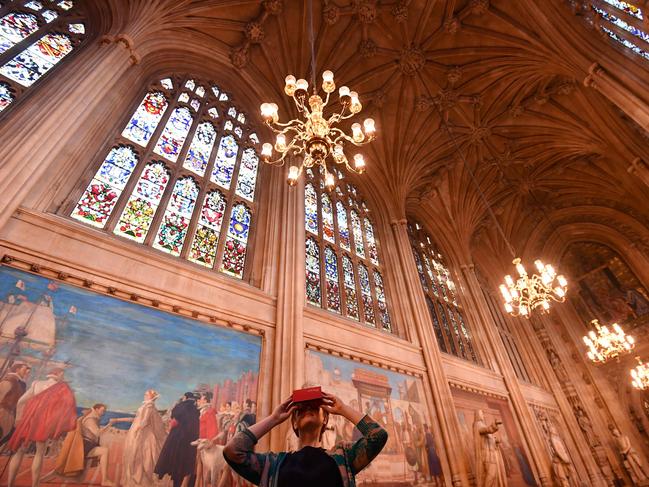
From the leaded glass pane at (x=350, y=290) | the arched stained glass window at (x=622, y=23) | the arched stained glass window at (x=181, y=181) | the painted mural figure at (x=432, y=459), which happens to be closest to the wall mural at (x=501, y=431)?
the painted mural figure at (x=432, y=459)

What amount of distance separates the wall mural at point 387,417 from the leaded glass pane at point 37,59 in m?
6.64

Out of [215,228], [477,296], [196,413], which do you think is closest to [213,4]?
[215,228]

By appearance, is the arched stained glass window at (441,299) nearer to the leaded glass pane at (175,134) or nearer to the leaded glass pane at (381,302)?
the leaded glass pane at (381,302)

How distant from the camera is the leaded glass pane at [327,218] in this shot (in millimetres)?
9120

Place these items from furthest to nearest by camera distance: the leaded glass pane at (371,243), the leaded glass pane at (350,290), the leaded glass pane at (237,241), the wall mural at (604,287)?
1. the wall mural at (604,287)
2. the leaded glass pane at (371,243)
3. the leaded glass pane at (350,290)
4. the leaded glass pane at (237,241)

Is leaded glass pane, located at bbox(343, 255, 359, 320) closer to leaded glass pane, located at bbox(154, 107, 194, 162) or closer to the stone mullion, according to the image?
the stone mullion

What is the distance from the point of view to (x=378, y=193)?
12.1m

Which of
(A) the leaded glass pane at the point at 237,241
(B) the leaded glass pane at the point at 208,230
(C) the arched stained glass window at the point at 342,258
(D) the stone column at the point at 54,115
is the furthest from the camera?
(C) the arched stained glass window at the point at 342,258

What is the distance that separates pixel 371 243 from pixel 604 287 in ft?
43.5

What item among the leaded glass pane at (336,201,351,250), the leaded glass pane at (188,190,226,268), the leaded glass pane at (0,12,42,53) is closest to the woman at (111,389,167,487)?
the leaded glass pane at (188,190,226,268)

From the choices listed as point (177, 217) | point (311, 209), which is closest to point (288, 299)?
point (177, 217)

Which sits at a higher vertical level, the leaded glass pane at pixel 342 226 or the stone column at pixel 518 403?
the leaded glass pane at pixel 342 226

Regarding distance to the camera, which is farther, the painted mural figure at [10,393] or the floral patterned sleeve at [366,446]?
the painted mural figure at [10,393]

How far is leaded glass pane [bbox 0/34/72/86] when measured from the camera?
204 inches
